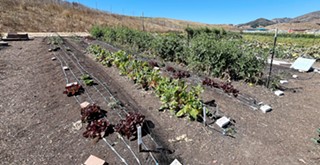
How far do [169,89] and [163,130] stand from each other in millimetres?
1011

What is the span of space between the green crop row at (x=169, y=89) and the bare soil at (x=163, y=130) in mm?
167

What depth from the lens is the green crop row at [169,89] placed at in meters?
3.44

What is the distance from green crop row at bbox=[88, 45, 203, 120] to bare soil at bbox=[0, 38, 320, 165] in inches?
6.6

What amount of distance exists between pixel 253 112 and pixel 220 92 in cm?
100

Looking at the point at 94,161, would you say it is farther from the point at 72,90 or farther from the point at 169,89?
the point at 72,90

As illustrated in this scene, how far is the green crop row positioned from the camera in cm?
344

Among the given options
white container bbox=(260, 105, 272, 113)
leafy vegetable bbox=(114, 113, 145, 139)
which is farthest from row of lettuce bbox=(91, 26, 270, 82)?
leafy vegetable bbox=(114, 113, 145, 139)

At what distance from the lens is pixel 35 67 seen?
6613 millimetres

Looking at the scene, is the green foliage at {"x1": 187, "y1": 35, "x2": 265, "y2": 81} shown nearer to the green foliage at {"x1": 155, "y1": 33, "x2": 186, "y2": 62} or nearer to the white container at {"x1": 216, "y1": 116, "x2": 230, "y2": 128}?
the green foliage at {"x1": 155, "y1": 33, "x2": 186, "y2": 62}

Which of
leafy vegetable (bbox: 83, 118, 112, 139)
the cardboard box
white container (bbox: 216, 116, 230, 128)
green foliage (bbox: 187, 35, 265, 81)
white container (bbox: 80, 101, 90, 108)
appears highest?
green foliage (bbox: 187, 35, 265, 81)

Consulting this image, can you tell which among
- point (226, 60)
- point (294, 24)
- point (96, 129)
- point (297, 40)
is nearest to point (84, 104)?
point (96, 129)

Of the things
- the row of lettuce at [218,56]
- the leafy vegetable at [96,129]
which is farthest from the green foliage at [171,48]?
the leafy vegetable at [96,129]

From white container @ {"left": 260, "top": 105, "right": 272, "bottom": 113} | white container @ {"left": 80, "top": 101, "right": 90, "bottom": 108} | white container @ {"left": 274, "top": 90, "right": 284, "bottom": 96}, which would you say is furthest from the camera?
white container @ {"left": 274, "top": 90, "right": 284, "bottom": 96}

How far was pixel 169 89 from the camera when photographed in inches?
154
